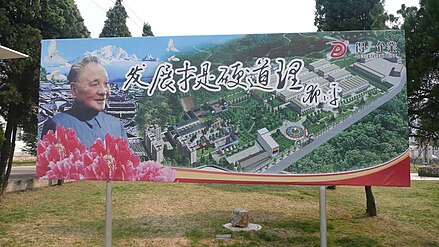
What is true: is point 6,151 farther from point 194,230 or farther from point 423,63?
point 423,63

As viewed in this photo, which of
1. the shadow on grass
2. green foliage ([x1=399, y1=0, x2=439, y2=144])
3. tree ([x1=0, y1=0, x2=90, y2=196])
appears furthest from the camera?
tree ([x1=0, y1=0, x2=90, y2=196])

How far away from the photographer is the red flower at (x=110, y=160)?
422 cm

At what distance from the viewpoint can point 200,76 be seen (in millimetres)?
4191

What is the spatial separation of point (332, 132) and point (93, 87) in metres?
2.99

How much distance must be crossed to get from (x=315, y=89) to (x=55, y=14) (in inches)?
312

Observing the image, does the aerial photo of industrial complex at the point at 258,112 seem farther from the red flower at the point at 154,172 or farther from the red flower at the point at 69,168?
the red flower at the point at 69,168

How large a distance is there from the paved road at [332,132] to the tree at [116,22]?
1445 centimetres

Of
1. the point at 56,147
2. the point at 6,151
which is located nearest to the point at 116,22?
the point at 6,151

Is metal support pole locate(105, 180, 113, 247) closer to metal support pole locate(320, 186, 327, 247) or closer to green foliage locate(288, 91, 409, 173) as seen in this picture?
green foliage locate(288, 91, 409, 173)

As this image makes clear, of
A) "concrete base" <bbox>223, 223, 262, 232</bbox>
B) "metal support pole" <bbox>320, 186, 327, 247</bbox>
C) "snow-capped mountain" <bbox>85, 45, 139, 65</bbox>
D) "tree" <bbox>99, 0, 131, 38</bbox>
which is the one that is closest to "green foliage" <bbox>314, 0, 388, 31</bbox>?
"concrete base" <bbox>223, 223, 262, 232</bbox>

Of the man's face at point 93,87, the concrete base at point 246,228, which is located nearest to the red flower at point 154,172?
the man's face at point 93,87

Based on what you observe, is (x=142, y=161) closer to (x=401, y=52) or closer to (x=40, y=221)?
(x=401, y=52)

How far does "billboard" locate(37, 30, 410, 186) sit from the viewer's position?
401 cm

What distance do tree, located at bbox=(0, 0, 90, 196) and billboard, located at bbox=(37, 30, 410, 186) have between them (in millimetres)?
4710
